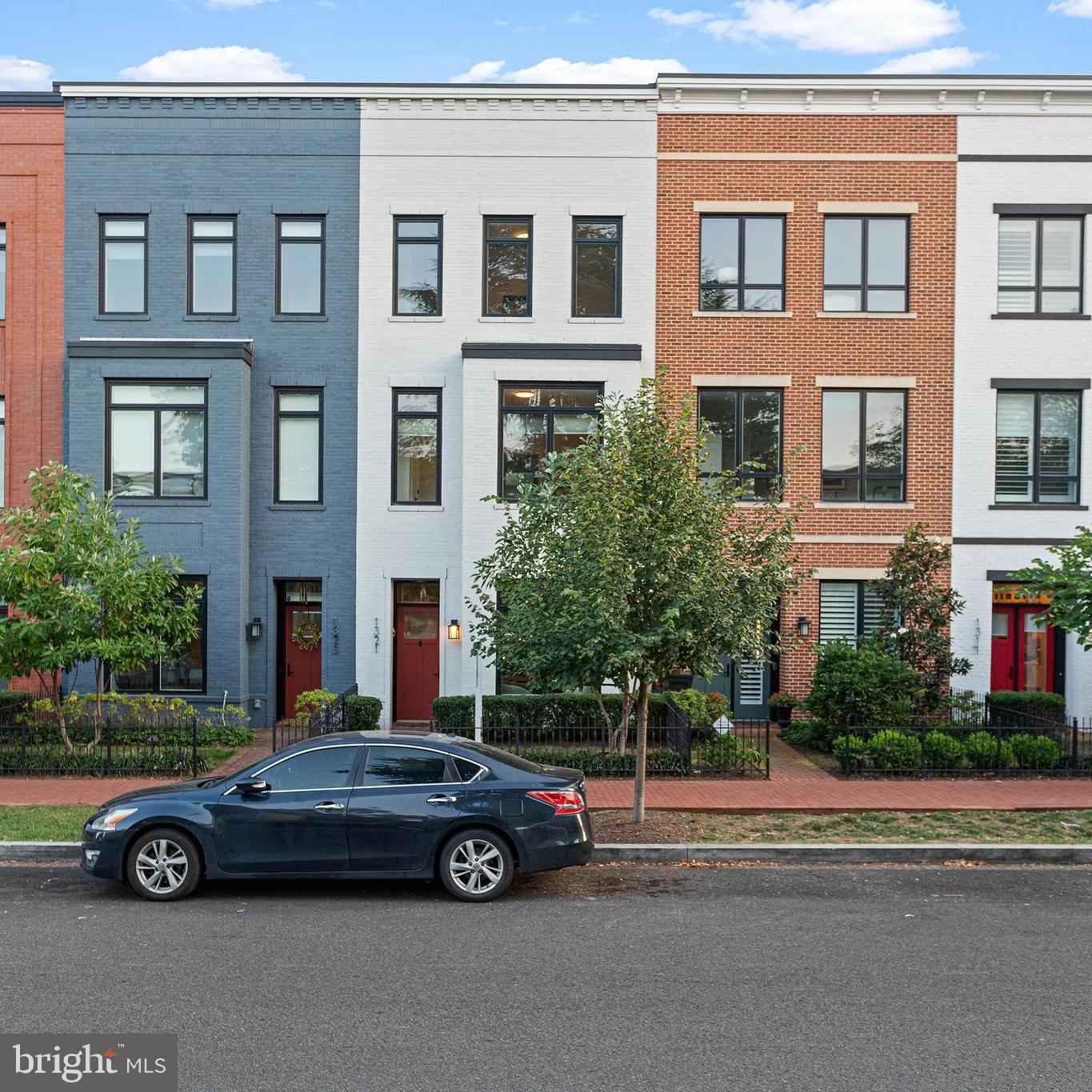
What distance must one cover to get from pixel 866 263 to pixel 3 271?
1656 cm

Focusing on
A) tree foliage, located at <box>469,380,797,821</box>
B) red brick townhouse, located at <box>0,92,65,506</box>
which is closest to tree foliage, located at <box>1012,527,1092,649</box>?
tree foliage, located at <box>469,380,797,821</box>

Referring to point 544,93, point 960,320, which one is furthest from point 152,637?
point 960,320

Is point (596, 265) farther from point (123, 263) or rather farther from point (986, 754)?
point (986, 754)

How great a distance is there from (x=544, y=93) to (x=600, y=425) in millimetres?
9875

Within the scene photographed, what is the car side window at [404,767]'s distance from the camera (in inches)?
355

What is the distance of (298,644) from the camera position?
63.3 ft

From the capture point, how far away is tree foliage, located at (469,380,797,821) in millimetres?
10789

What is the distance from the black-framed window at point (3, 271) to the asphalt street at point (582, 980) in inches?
510

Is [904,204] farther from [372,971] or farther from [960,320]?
[372,971]

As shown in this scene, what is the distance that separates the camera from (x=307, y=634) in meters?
19.2

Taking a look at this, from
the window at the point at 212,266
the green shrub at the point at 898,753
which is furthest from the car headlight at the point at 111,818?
the window at the point at 212,266

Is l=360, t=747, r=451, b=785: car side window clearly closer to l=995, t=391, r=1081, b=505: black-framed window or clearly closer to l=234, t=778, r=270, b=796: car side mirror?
l=234, t=778, r=270, b=796: car side mirror

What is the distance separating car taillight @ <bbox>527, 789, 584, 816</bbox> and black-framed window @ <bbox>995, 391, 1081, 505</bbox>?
527 inches

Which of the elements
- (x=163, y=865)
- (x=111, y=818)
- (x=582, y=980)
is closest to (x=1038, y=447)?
(x=582, y=980)
